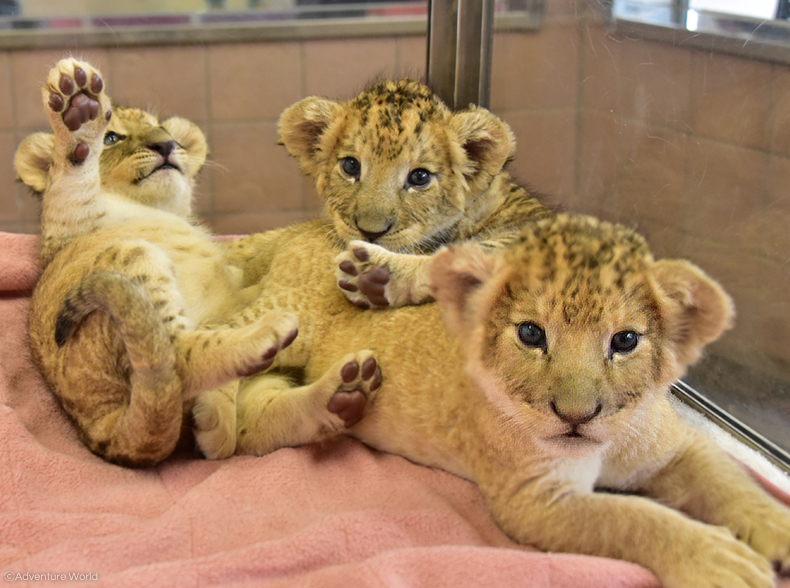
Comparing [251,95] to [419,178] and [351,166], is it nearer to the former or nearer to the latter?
[351,166]

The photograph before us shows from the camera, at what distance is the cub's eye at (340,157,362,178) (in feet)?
6.12

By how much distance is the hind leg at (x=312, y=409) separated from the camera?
1525mm

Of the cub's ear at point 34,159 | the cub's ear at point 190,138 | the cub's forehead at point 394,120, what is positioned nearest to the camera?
the cub's forehead at point 394,120

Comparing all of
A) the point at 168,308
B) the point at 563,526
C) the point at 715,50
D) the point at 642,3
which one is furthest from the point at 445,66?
the point at 563,526

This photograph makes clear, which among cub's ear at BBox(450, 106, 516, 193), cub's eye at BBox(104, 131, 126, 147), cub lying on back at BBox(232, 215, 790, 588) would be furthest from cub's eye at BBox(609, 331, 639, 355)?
cub's eye at BBox(104, 131, 126, 147)

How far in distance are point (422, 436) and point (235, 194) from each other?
1487 millimetres

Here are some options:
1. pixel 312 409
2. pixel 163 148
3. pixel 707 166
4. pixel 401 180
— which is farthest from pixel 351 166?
pixel 707 166

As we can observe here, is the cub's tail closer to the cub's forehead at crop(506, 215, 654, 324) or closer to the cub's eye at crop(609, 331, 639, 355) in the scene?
the cub's forehead at crop(506, 215, 654, 324)

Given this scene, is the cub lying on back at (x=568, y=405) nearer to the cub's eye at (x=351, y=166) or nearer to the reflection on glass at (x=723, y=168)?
the reflection on glass at (x=723, y=168)

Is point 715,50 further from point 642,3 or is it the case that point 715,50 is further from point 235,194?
point 235,194

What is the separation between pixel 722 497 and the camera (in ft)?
4.35

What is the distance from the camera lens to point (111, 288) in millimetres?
1459

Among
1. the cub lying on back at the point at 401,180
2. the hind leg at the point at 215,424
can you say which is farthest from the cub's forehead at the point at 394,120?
the hind leg at the point at 215,424

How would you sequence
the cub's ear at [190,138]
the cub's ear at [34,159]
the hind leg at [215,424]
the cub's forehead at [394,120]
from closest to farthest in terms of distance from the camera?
the hind leg at [215,424], the cub's forehead at [394,120], the cub's ear at [34,159], the cub's ear at [190,138]
